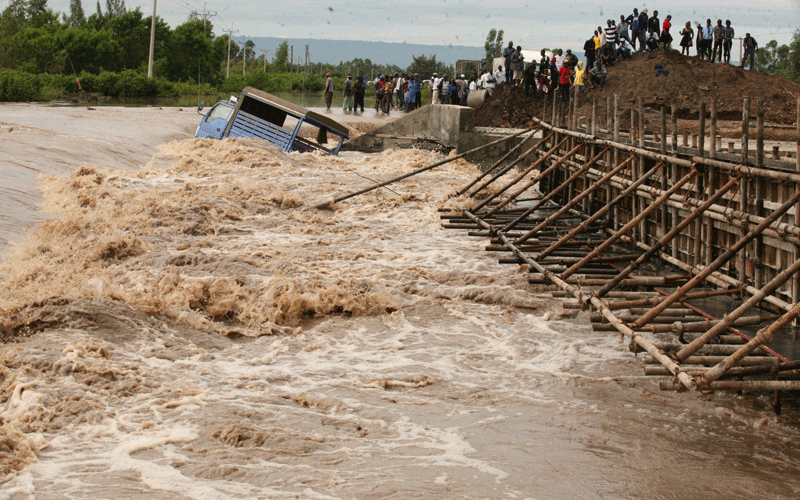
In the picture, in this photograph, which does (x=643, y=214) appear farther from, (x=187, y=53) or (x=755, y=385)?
(x=187, y=53)

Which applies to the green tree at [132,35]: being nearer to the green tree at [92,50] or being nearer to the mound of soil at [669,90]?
the green tree at [92,50]

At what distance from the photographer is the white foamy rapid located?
5430 mm

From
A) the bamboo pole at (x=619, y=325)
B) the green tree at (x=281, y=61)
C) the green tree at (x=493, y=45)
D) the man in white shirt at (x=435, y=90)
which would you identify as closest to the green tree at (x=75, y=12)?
the green tree at (x=281, y=61)

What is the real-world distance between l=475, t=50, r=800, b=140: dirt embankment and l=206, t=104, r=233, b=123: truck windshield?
861 cm

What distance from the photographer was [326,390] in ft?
23.1

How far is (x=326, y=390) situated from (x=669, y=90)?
21.8 metres

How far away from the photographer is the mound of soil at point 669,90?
24.9m

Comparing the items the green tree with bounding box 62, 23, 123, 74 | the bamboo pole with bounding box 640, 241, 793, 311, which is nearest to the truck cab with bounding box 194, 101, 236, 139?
the bamboo pole with bounding box 640, 241, 793, 311

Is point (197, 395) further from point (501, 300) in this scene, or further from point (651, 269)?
point (651, 269)

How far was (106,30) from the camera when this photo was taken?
61.2 m

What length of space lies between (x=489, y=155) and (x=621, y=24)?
309 inches

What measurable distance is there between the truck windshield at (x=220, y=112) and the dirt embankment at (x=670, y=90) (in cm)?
861

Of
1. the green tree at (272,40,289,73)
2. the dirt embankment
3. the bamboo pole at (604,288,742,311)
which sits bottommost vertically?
the bamboo pole at (604,288,742,311)

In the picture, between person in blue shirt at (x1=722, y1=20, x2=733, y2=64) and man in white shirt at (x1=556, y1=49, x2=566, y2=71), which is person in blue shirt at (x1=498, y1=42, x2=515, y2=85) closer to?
man in white shirt at (x1=556, y1=49, x2=566, y2=71)
